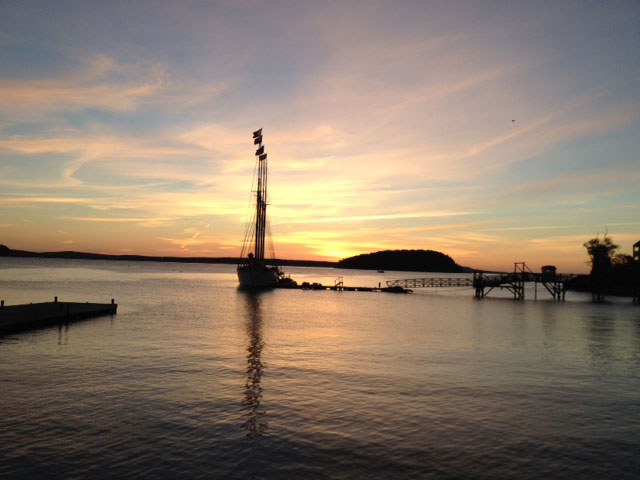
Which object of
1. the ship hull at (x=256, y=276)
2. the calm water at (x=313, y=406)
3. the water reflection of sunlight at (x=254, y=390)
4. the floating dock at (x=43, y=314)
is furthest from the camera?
the ship hull at (x=256, y=276)

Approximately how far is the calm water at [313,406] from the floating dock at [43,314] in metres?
2.16

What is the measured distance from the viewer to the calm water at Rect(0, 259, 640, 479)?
15.4 meters

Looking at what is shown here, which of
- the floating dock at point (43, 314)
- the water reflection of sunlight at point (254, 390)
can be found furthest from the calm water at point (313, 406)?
the floating dock at point (43, 314)

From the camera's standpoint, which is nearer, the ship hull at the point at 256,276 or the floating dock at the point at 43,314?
the floating dock at the point at 43,314

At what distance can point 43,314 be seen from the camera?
46062mm

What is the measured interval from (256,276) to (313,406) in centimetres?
9846

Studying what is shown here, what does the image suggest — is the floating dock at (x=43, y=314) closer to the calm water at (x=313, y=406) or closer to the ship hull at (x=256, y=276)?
the calm water at (x=313, y=406)

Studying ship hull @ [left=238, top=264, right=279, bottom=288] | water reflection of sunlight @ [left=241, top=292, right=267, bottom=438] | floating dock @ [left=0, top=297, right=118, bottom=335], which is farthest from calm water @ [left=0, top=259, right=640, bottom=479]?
ship hull @ [left=238, top=264, right=279, bottom=288]

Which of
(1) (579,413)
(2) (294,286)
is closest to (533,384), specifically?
(1) (579,413)

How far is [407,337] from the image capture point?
4434cm

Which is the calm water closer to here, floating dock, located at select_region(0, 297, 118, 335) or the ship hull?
floating dock, located at select_region(0, 297, 118, 335)

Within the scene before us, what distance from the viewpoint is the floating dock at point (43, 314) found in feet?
133

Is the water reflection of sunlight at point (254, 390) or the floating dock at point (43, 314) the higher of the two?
the floating dock at point (43, 314)

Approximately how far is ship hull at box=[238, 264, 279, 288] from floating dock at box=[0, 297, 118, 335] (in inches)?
2394
